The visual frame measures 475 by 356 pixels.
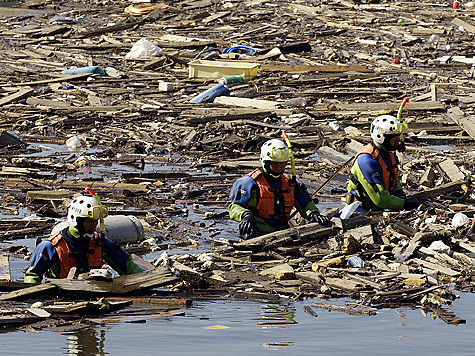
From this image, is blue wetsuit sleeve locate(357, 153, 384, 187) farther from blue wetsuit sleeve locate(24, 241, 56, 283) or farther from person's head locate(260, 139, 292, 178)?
blue wetsuit sleeve locate(24, 241, 56, 283)

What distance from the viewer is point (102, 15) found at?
130 feet

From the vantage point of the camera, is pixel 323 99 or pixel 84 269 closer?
pixel 84 269

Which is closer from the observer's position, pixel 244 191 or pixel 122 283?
pixel 122 283

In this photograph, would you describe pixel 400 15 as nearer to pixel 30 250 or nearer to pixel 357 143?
pixel 357 143

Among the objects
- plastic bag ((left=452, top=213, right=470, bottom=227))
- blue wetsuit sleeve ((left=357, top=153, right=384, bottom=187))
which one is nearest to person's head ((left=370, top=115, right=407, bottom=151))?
blue wetsuit sleeve ((left=357, top=153, right=384, bottom=187))

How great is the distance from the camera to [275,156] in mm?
12000

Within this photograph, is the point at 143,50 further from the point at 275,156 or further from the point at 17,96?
the point at 275,156

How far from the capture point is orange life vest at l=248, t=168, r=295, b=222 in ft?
40.2

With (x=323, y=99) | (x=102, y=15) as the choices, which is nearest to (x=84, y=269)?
(x=323, y=99)

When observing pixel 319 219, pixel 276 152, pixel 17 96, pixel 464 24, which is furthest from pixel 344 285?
pixel 464 24

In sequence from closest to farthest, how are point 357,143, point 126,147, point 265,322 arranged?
point 265,322, point 357,143, point 126,147

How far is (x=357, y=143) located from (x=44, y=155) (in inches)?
265

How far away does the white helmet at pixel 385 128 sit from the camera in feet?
43.5

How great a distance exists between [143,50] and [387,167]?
59.5ft
